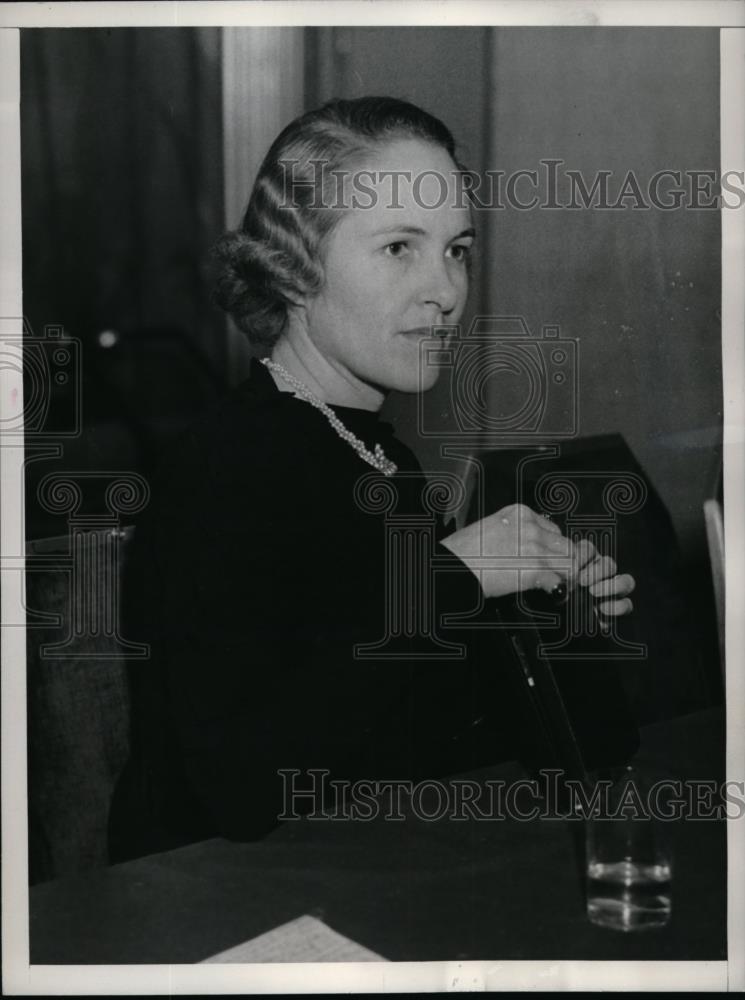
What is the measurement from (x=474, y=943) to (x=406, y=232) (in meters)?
1.06

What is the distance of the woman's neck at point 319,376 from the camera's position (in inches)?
67.5

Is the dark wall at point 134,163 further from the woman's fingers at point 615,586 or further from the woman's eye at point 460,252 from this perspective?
the woman's fingers at point 615,586

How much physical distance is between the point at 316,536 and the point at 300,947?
629mm

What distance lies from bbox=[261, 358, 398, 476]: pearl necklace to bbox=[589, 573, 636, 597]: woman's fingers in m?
0.36

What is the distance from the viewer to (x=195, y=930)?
1.78 meters

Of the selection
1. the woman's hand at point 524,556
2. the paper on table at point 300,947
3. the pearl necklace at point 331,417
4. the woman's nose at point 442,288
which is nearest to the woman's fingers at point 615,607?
the woman's hand at point 524,556

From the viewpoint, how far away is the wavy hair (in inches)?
66.4

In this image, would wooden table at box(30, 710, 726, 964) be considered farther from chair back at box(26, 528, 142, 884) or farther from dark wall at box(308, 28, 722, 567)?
dark wall at box(308, 28, 722, 567)

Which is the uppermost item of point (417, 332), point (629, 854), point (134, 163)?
point (134, 163)

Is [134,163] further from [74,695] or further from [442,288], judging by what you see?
[74,695]

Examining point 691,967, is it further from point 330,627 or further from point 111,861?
point 111,861

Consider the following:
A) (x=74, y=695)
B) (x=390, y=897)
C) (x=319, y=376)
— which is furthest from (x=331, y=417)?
(x=390, y=897)

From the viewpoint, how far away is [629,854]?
5.87 ft

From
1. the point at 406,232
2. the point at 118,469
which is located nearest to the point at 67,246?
the point at 118,469
